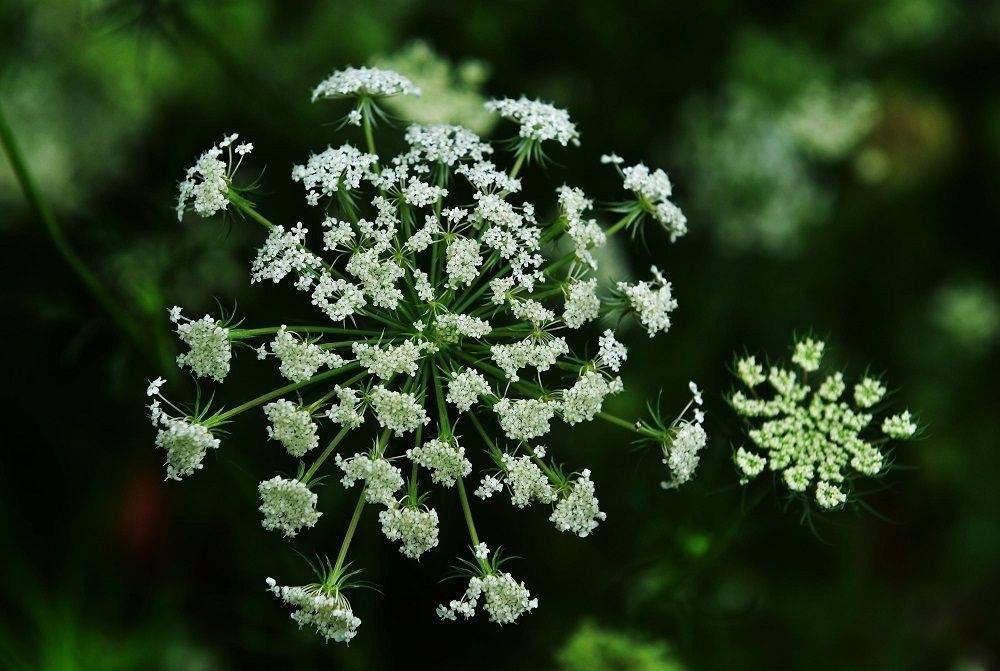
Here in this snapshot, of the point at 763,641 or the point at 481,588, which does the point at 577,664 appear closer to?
the point at 481,588

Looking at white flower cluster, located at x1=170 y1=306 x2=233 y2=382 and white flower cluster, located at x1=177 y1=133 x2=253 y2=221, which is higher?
white flower cluster, located at x1=177 y1=133 x2=253 y2=221

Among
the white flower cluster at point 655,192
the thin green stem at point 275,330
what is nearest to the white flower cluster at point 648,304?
the white flower cluster at point 655,192

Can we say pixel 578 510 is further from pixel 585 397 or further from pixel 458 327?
pixel 458 327

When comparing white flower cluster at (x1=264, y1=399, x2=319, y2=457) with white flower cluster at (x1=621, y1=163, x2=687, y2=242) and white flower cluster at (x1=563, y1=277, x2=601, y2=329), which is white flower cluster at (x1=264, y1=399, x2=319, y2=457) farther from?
white flower cluster at (x1=621, y1=163, x2=687, y2=242)

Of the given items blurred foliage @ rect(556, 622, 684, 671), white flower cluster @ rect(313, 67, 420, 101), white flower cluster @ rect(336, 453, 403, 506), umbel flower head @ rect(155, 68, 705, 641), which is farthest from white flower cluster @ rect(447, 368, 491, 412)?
blurred foliage @ rect(556, 622, 684, 671)

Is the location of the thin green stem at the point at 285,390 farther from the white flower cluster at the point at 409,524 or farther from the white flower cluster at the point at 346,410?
the white flower cluster at the point at 409,524

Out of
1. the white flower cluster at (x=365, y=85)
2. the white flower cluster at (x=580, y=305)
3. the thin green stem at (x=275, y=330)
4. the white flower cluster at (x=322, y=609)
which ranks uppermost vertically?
the white flower cluster at (x=365, y=85)

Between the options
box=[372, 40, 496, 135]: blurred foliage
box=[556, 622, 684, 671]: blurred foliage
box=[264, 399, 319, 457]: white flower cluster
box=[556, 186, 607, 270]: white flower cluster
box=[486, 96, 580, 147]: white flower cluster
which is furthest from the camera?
box=[372, 40, 496, 135]: blurred foliage
